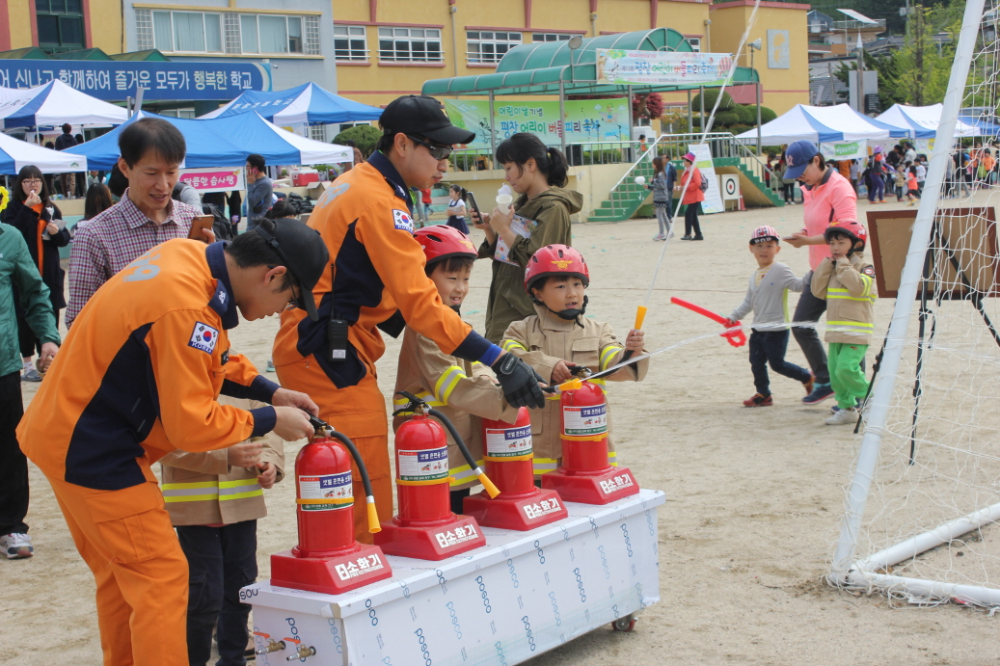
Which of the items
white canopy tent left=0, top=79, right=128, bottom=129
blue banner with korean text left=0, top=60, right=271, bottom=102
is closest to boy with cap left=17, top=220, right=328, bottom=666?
white canopy tent left=0, top=79, right=128, bottom=129

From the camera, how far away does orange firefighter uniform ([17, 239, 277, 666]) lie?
9.54 feet

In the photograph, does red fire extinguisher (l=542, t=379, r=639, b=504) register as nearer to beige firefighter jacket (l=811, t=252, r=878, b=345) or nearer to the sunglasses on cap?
the sunglasses on cap

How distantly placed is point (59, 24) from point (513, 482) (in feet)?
121

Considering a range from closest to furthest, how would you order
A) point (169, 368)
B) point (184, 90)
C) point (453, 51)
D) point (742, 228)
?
point (169, 368), point (742, 228), point (184, 90), point (453, 51)

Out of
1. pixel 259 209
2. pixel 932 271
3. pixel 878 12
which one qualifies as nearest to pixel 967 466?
pixel 932 271

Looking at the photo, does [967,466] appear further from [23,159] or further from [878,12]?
[878,12]

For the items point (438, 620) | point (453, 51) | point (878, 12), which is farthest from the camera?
point (878, 12)

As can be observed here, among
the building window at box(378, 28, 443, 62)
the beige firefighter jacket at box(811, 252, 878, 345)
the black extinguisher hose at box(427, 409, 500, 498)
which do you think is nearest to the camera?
the black extinguisher hose at box(427, 409, 500, 498)

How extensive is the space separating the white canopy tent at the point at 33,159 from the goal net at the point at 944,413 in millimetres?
14824

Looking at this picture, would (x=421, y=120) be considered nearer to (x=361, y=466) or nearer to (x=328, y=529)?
(x=361, y=466)

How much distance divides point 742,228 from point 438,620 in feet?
74.0

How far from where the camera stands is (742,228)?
2478 centimetres

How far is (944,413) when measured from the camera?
724 centimetres

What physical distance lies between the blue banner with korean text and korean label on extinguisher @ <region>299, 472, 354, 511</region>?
82.1 feet
